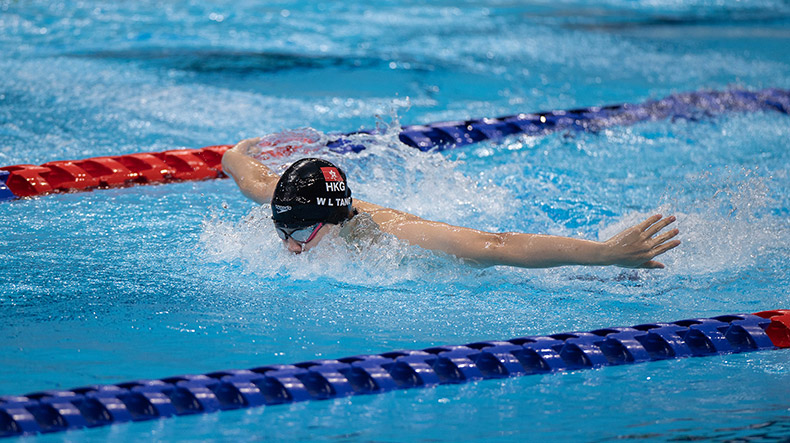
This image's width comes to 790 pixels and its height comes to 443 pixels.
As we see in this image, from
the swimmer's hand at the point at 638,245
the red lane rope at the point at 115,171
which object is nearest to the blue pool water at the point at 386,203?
the red lane rope at the point at 115,171

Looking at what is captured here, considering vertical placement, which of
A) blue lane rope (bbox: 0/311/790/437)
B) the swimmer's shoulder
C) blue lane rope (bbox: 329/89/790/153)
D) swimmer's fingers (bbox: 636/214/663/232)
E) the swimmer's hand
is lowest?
blue lane rope (bbox: 0/311/790/437)

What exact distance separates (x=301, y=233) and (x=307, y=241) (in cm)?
5

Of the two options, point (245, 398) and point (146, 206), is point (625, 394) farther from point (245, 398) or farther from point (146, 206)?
point (146, 206)

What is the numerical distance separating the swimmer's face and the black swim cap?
0.13ft

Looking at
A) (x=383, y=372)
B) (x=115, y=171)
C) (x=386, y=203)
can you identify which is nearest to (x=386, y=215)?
(x=383, y=372)

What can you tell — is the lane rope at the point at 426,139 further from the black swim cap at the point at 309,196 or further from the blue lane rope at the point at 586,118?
the black swim cap at the point at 309,196

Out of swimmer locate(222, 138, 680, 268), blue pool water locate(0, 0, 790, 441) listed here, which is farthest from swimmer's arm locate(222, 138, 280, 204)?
blue pool water locate(0, 0, 790, 441)

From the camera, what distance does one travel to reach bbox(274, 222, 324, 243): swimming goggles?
10.8 feet

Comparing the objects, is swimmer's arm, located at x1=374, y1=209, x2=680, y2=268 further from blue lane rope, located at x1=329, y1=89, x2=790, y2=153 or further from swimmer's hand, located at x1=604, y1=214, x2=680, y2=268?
blue lane rope, located at x1=329, y1=89, x2=790, y2=153

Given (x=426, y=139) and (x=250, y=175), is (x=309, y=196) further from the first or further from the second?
(x=426, y=139)

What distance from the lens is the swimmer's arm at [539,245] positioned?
106 inches

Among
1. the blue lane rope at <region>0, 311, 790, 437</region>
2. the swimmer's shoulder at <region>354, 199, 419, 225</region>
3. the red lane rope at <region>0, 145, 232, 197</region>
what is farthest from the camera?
the red lane rope at <region>0, 145, 232, 197</region>

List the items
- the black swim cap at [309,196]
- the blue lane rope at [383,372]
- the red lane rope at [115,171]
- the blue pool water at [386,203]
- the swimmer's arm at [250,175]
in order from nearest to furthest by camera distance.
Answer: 1. the blue lane rope at [383,372]
2. the blue pool water at [386,203]
3. the black swim cap at [309,196]
4. the swimmer's arm at [250,175]
5. the red lane rope at [115,171]

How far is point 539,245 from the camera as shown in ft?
9.32
